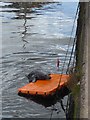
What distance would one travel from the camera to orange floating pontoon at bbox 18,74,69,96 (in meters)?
14.9

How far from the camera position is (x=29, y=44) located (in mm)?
24781

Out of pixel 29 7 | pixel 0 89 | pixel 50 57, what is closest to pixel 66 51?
pixel 50 57

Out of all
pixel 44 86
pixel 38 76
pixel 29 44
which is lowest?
pixel 44 86

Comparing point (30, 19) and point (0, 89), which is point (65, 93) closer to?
point (0, 89)

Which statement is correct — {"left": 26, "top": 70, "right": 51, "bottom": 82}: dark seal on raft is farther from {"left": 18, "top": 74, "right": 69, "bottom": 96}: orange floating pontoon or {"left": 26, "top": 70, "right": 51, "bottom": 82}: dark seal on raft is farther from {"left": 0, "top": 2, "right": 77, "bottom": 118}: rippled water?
{"left": 0, "top": 2, "right": 77, "bottom": 118}: rippled water

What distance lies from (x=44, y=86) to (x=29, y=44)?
378 inches

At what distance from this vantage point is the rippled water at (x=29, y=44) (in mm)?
14875

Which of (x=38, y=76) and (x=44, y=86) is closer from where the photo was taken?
(x=44, y=86)

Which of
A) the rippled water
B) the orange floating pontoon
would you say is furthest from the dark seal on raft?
the rippled water

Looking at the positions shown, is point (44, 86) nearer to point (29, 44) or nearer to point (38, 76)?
point (38, 76)

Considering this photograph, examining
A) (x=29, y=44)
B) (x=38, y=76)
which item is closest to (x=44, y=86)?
(x=38, y=76)

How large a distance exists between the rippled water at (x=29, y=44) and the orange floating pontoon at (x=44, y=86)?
17.4 inches

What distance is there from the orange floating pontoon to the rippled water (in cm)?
44

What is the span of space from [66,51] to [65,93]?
7.80 m
